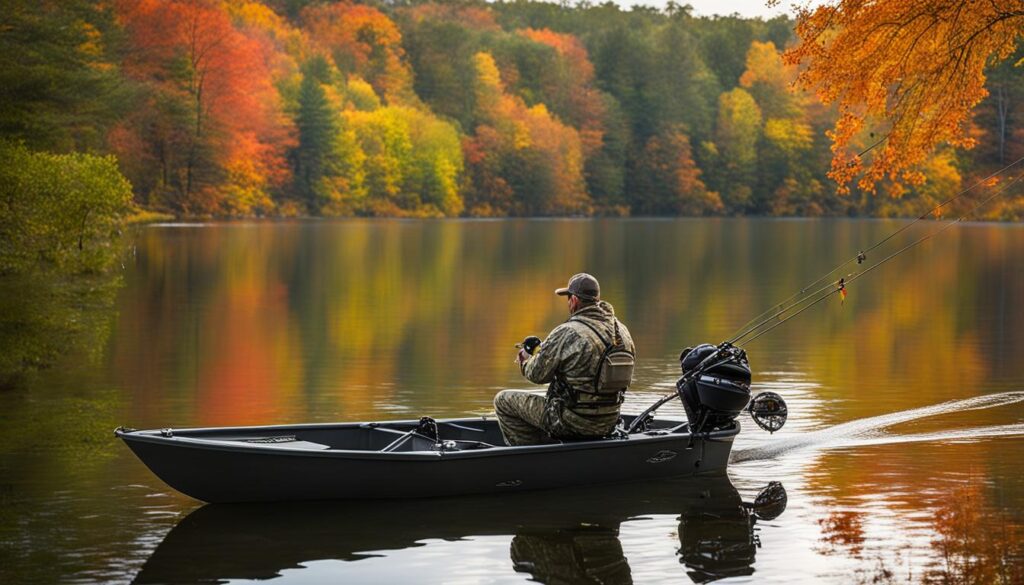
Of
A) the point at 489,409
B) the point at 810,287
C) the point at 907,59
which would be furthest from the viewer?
the point at 810,287

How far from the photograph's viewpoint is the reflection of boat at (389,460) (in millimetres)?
13008

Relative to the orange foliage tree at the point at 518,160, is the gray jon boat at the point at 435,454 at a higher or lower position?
lower

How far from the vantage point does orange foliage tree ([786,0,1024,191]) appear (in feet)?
67.6

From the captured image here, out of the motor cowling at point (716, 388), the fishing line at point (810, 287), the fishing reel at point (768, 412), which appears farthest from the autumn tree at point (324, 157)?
the motor cowling at point (716, 388)

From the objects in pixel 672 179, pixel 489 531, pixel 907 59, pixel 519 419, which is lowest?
pixel 489 531

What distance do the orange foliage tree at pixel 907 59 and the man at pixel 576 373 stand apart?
8128 mm

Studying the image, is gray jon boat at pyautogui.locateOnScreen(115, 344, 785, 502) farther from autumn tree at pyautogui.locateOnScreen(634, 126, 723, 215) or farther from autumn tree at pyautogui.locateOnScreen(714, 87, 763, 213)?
autumn tree at pyautogui.locateOnScreen(714, 87, 763, 213)

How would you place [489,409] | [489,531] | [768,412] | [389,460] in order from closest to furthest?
[489,531], [389,460], [768,412], [489,409]

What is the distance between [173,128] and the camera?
89.7 m

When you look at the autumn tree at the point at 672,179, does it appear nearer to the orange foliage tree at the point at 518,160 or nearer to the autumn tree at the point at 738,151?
the autumn tree at the point at 738,151

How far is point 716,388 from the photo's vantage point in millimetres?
14711

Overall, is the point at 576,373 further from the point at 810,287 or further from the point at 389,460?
the point at 810,287

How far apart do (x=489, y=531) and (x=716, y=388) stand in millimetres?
3124

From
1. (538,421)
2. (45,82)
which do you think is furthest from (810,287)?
(45,82)
